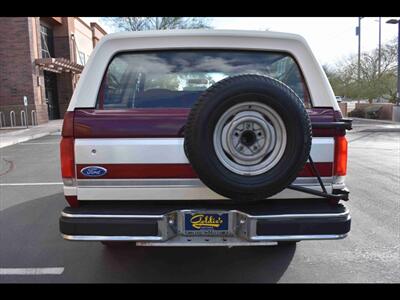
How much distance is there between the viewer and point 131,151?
266 cm

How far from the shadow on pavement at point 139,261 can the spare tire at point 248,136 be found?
1.14 meters

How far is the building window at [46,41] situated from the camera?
23312mm

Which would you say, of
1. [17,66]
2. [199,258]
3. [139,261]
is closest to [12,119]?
[17,66]

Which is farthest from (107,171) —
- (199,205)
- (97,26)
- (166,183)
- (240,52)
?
(97,26)

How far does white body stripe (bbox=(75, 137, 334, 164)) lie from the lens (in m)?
2.65

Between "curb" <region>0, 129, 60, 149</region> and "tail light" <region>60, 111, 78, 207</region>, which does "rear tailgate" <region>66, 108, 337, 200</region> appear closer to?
"tail light" <region>60, 111, 78, 207</region>

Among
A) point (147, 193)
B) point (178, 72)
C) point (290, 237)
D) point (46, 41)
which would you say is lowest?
point (290, 237)

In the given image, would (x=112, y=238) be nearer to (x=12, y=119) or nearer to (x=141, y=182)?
(x=141, y=182)

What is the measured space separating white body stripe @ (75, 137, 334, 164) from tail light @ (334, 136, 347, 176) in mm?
1098

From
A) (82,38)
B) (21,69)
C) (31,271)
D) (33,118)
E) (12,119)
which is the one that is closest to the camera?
(31,271)

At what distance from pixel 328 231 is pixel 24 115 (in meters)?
20.0

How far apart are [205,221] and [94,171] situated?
0.87m

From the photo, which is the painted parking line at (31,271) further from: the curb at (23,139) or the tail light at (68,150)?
the curb at (23,139)
